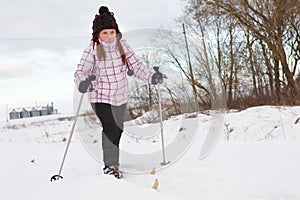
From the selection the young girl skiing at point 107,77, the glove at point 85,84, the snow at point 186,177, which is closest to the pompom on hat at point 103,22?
the young girl skiing at point 107,77

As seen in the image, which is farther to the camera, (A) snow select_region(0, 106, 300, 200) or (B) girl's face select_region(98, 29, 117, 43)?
(B) girl's face select_region(98, 29, 117, 43)

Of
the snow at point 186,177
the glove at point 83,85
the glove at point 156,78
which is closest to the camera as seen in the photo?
the snow at point 186,177

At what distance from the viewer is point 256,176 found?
233 centimetres

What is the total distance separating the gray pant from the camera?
2.59 m

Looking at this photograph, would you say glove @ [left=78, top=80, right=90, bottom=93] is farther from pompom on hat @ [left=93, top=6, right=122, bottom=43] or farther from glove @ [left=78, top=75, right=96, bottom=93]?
pompom on hat @ [left=93, top=6, right=122, bottom=43]

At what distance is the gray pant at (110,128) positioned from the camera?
259 cm

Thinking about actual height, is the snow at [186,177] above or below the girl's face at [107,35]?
below

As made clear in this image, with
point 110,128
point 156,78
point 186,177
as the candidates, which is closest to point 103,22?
point 156,78

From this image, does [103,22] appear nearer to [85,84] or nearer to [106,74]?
[106,74]

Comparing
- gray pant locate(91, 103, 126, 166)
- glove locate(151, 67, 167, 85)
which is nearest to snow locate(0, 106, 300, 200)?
gray pant locate(91, 103, 126, 166)

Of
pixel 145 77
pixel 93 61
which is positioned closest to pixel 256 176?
pixel 145 77

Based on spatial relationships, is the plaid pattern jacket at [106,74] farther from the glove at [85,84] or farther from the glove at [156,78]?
the glove at [156,78]

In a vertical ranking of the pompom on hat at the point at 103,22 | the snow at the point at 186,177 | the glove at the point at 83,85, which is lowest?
the snow at the point at 186,177

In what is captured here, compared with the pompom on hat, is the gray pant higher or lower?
lower
